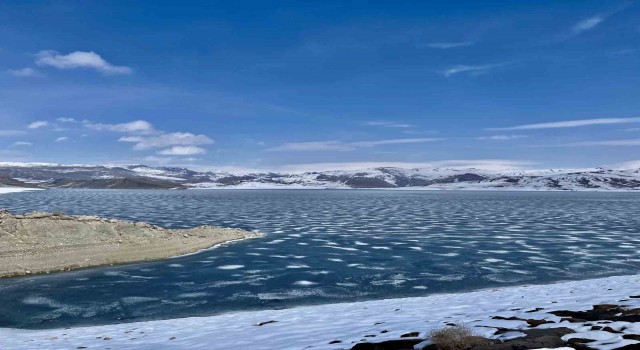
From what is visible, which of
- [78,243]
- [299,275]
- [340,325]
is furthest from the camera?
[78,243]

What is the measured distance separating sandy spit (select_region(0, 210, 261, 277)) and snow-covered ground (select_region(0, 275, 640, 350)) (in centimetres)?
1086

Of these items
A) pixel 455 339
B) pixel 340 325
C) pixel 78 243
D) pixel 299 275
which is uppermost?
pixel 78 243

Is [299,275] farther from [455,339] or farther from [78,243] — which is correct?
[78,243]

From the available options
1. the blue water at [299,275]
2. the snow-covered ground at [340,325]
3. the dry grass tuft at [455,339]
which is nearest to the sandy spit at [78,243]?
the blue water at [299,275]

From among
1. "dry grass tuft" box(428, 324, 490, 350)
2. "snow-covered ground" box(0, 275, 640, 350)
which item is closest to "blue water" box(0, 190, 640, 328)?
"snow-covered ground" box(0, 275, 640, 350)

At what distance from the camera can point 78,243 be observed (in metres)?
28.2

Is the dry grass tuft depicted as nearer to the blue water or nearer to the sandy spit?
the blue water

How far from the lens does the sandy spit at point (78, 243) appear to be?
952 inches

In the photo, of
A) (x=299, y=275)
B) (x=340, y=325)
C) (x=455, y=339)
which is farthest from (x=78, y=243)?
(x=455, y=339)

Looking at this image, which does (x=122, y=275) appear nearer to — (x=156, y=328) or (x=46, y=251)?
(x=46, y=251)

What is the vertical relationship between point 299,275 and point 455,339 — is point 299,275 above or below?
below

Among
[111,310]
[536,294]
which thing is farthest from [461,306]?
[111,310]

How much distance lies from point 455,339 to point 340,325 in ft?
12.3

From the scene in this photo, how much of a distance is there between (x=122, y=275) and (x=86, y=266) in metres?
3.20
